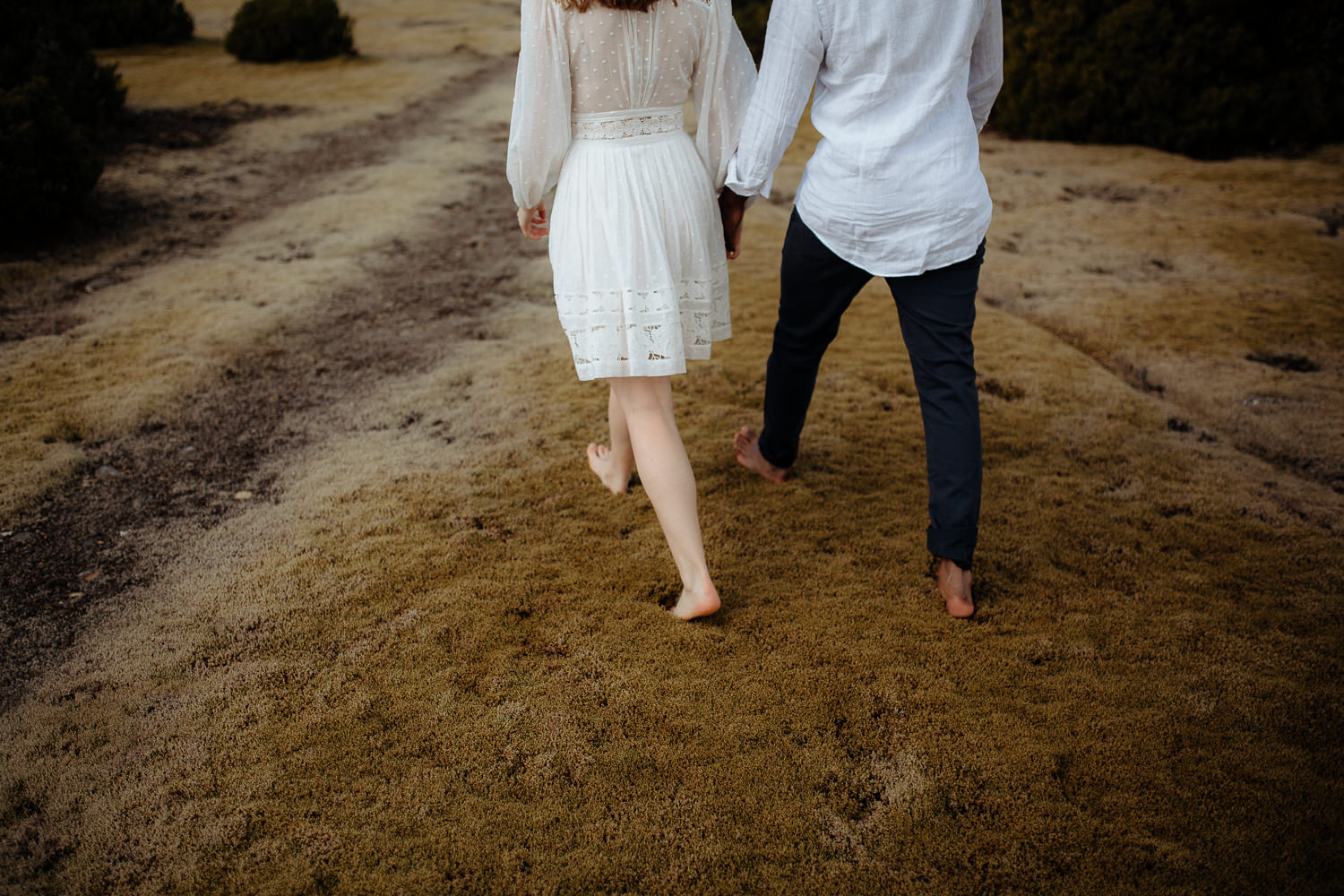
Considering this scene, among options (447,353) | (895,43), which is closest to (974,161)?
(895,43)

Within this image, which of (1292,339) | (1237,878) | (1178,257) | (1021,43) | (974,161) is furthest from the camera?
(1021,43)

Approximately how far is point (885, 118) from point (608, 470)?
1457 millimetres

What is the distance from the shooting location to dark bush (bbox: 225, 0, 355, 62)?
483 inches

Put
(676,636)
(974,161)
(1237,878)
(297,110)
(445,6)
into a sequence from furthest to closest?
1. (445,6)
2. (297,110)
3. (676,636)
4. (974,161)
5. (1237,878)

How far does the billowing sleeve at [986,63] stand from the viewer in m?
1.99

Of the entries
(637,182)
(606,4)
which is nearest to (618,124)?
(637,182)

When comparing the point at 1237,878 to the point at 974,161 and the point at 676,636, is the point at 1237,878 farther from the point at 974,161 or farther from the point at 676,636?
the point at 974,161

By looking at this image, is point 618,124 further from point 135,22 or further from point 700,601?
point 135,22

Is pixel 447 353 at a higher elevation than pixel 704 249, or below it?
below

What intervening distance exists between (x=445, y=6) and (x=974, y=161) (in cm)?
2197

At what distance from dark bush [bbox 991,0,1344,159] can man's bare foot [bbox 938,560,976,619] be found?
23.9 ft

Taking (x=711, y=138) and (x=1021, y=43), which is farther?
(x=1021, y=43)

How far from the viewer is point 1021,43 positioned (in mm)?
8617

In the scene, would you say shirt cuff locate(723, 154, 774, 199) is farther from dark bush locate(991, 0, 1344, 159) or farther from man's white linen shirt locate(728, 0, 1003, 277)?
dark bush locate(991, 0, 1344, 159)
